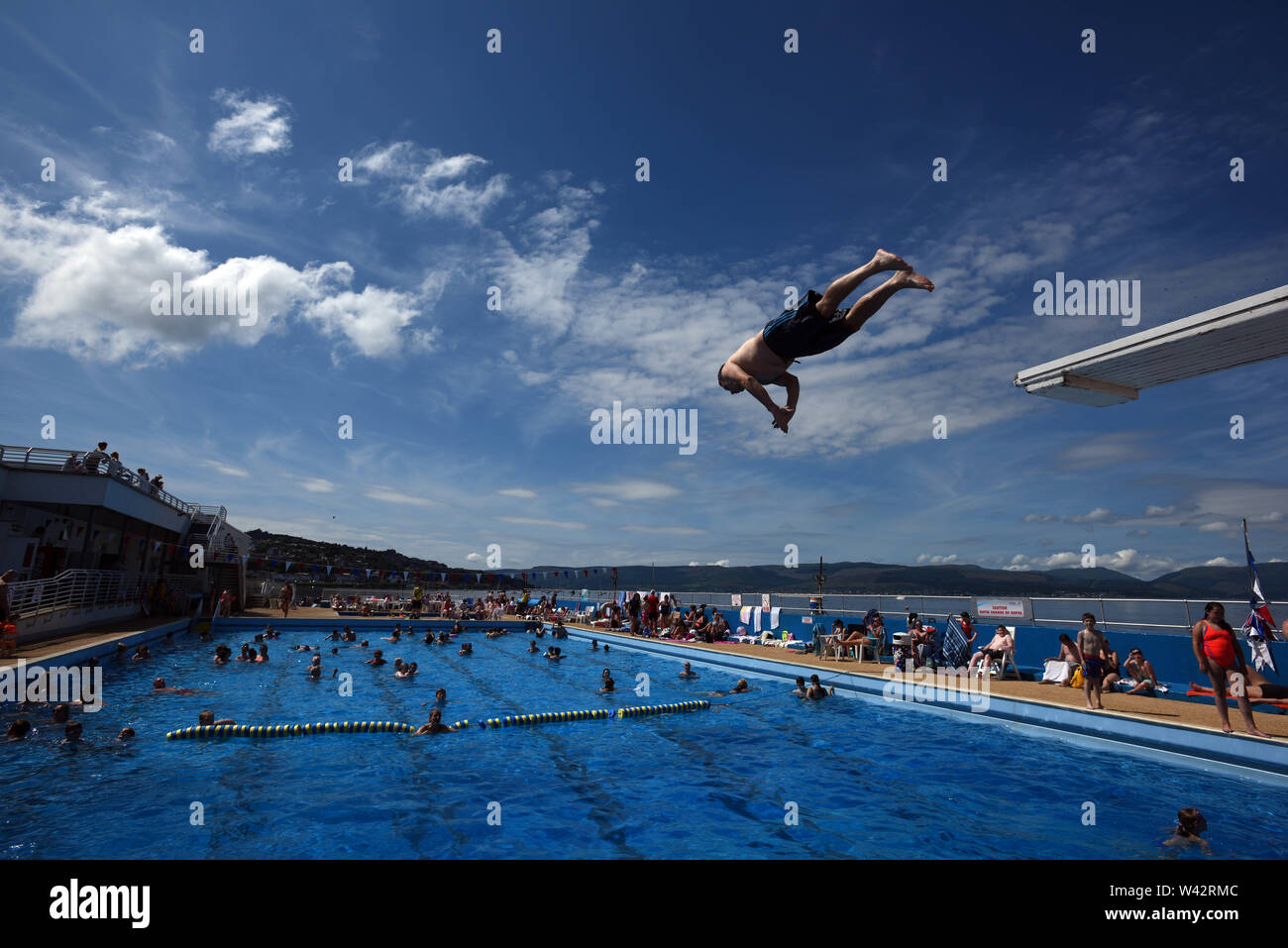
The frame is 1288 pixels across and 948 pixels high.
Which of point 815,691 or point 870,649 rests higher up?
point 870,649

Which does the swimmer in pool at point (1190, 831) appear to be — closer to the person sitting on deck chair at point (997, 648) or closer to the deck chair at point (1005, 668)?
the deck chair at point (1005, 668)

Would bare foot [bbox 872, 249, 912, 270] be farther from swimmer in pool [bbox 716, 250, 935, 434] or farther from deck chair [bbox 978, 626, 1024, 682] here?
deck chair [bbox 978, 626, 1024, 682]

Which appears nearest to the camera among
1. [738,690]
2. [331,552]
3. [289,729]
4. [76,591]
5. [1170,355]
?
[1170,355]

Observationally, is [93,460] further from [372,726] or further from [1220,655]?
[1220,655]

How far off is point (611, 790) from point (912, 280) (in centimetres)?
754

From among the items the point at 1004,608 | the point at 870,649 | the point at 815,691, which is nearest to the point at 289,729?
the point at 815,691

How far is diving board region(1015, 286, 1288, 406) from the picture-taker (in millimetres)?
5621

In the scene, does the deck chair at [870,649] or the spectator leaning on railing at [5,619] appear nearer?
the spectator leaning on railing at [5,619]

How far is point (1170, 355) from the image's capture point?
6172 millimetres

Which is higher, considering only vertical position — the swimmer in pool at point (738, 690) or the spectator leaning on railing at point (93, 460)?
the spectator leaning on railing at point (93, 460)

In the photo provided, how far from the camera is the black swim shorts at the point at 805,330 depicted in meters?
3.92

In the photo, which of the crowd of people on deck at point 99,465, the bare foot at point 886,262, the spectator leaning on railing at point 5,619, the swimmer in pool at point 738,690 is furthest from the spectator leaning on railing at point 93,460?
the bare foot at point 886,262

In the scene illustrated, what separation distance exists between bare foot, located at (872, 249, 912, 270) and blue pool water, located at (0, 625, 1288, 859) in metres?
5.88
